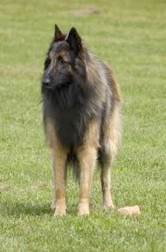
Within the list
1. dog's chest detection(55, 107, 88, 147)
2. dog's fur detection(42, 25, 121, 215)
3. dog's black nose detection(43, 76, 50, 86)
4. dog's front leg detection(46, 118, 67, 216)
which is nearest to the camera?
dog's black nose detection(43, 76, 50, 86)

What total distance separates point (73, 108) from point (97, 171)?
1372 millimetres

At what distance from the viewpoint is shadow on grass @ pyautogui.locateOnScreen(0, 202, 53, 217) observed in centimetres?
903

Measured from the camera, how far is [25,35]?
35.2 meters

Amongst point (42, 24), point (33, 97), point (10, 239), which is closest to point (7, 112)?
point (33, 97)

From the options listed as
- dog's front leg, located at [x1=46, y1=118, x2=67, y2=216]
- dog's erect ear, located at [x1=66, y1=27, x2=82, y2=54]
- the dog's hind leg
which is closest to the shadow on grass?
dog's front leg, located at [x1=46, y1=118, x2=67, y2=216]

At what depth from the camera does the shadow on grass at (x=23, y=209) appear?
9.03 meters

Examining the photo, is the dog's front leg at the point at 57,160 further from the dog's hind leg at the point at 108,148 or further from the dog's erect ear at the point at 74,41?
the dog's erect ear at the point at 74,41

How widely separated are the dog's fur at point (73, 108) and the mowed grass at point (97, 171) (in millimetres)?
474

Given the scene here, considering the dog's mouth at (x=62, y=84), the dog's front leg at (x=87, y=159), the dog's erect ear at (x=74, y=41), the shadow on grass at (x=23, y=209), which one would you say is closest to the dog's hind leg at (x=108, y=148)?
the dog's front leg at (x=87, y=159)

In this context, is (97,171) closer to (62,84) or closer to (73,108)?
(73,108)

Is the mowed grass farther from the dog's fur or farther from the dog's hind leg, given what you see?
the dog's fur

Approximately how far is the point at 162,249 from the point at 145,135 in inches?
356

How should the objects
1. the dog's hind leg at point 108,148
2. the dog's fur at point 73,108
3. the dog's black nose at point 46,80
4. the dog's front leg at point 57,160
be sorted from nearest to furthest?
the dog's black nose at point 46,80 < the dog's fur at point 73,108 < the dog's front leg at point 57,160 < the dog's hind leg at point 108,148

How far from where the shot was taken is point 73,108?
914 centimetres
